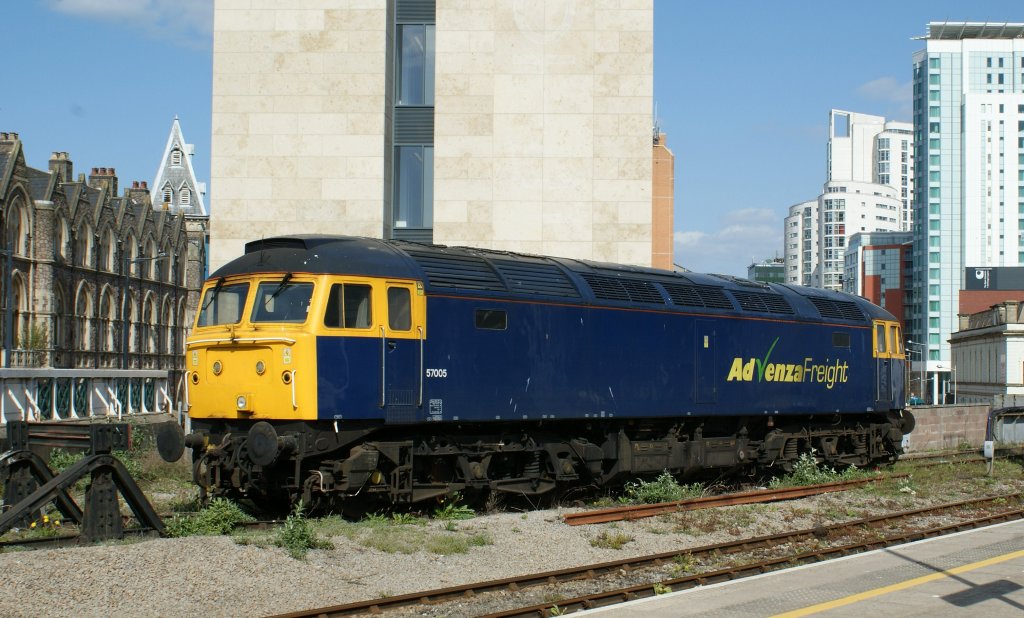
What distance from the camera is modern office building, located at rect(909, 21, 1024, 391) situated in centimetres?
12388

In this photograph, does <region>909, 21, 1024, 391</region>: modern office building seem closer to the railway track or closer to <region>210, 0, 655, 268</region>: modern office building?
<region>210, 0, 655, 268</region>: modern office building

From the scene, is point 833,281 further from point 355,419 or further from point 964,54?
point 355,419

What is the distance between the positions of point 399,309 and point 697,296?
313 inches

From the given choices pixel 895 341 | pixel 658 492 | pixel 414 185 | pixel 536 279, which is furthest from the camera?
pixel 414 185

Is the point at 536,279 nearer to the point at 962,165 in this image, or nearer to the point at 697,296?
the point at 697,296

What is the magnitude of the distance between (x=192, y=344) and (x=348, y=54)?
52.3ft

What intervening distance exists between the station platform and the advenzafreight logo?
7.87 m

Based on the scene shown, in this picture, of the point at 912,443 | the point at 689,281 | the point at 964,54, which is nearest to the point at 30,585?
the point at 689,281

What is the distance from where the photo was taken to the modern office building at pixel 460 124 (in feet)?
98.6

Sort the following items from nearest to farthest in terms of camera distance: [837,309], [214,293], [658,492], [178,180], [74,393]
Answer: [214,293]
[658,492]
[837,309]
[74,393]
[178,180]

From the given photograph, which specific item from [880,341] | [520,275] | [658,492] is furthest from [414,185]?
[658,492]

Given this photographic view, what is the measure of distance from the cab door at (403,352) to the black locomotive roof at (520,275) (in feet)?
0.98

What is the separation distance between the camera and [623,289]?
1989cm

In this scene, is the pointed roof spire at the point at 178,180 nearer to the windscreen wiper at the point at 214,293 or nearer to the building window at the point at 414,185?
the building window at the point at 414,185
